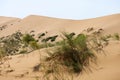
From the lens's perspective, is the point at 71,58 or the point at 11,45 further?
the point at 11,45

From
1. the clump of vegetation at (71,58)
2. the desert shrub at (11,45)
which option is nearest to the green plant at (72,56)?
the clump of vegetation at (71,58)

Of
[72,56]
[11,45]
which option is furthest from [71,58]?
[11,45]

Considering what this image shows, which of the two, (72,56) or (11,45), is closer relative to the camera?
(72,56)

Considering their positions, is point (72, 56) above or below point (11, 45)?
above

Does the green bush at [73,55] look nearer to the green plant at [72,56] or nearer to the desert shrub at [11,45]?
the green plant at [72,56]

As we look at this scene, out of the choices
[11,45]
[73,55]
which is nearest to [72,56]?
[73,55]

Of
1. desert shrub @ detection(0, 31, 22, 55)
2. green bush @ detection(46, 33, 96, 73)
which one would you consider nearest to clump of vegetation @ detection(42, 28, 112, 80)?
green bush @ detection(46, 33, 96, 73)

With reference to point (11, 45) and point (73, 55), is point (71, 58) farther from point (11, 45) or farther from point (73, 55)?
point (11, 45)

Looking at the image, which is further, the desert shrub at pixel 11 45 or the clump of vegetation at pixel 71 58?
the desert shrub at pixel 11 45

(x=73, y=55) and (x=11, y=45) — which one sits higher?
(x=73, y=55)

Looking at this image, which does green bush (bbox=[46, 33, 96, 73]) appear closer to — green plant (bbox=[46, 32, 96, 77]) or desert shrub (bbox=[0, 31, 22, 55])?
green plant (bbox=[46, 32, 96, 77])

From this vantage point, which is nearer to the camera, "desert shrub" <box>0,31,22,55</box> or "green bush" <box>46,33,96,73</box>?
"green bush" <box>46,33,96,73</box>

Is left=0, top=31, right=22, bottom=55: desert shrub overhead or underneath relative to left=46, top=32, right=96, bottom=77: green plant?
underneath

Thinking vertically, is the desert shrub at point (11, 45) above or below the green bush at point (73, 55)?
below
